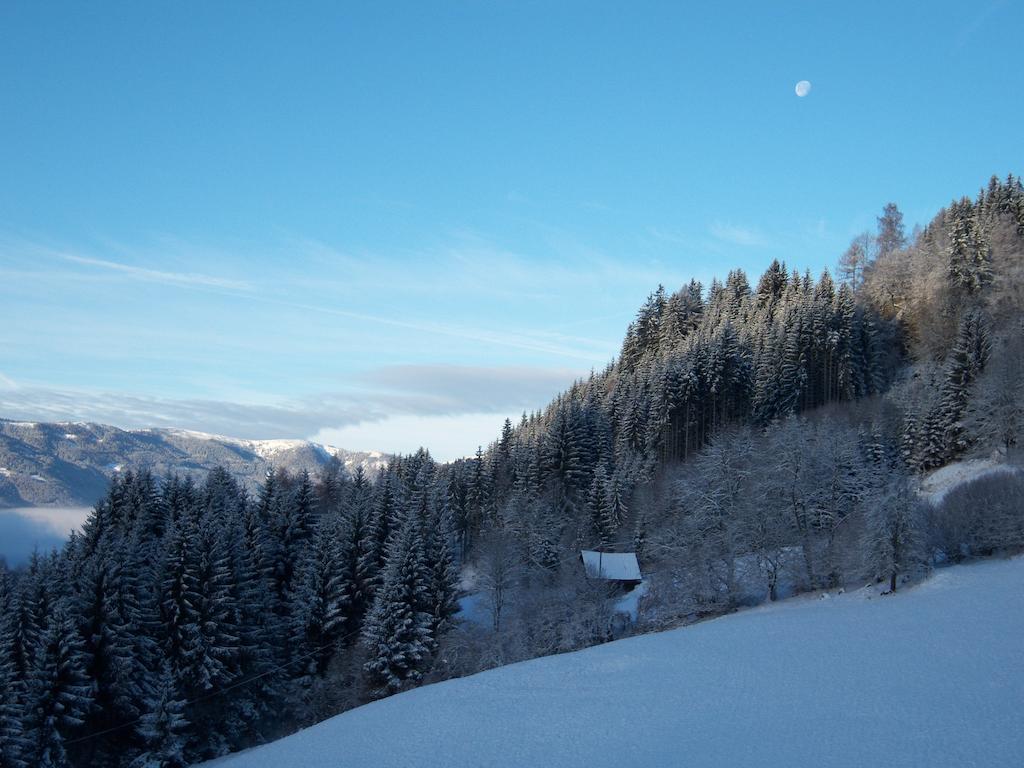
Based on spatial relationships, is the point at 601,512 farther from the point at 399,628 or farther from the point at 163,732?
the point at 163,732

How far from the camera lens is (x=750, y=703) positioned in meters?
20.2

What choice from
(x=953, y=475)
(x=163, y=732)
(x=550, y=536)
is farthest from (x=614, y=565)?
(x=163, y=732)

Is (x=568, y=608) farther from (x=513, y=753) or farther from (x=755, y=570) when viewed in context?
(x=513, y=753)

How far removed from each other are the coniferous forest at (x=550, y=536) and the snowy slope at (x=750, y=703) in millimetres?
6536

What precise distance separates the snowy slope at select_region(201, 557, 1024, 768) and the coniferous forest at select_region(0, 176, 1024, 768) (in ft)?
21.4

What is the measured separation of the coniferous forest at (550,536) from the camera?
3456 centimetres

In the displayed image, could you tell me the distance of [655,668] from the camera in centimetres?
2625

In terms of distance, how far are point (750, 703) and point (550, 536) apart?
140 ft

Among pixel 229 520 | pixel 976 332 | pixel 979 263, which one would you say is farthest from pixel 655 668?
pixel 979 263

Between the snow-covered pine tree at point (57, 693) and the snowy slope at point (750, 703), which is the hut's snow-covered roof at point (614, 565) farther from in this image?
the snow-covered pine tree at point (57, 693)

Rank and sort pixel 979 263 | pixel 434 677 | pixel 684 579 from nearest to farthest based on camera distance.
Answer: pixel 434 677
pixel 684 579
pixel 979 263

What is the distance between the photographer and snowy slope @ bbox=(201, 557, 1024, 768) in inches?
637

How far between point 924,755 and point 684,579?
28.9m

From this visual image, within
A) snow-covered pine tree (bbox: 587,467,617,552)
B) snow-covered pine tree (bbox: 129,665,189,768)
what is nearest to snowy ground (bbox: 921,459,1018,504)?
snow-covered pine tree (bbox: 587,467,617,552)
